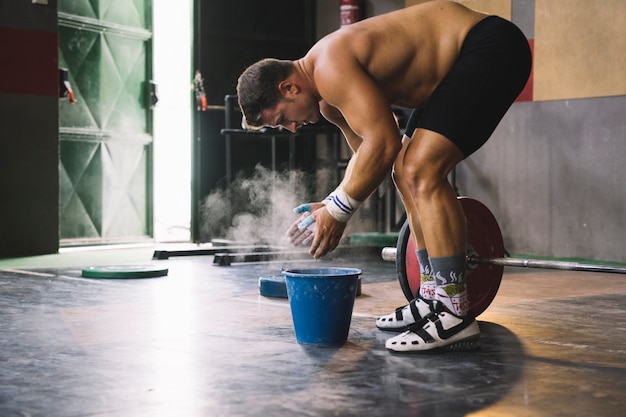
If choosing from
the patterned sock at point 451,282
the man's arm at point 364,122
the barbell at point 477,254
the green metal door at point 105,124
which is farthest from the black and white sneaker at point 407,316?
the green metal door at point 105,124

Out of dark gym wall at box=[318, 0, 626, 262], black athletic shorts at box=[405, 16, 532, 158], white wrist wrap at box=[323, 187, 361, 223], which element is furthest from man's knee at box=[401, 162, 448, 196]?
dark gym wall at box=[318, 0, 626, 262]

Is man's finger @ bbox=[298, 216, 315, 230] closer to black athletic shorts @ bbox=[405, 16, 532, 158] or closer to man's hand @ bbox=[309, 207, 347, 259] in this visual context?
man's hand @ bbox=[309, 207, 347, 259]

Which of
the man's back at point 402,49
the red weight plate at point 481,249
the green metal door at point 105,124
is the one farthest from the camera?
the green metal door at point 105,124

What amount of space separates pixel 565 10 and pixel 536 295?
2.64 metres

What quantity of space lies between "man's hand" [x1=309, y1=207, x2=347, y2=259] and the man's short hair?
40cm

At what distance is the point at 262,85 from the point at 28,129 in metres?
3.89

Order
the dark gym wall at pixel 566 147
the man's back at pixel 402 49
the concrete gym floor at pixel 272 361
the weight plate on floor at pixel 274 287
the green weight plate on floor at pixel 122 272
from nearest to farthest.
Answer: the concrete gym floor at pixel 272 361, the man's back at pixel 402 49, the weight plate on floor at pixel 274 287, the green weight plate on floor at pixel 122 272, the dark gym wall at pixel 566 147

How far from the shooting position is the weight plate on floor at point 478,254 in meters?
2.82

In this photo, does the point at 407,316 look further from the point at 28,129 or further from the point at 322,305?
the point at 28,129

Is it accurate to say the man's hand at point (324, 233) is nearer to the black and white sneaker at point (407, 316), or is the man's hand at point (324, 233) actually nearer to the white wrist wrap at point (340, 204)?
the white wrist wrap at point (340, 204)

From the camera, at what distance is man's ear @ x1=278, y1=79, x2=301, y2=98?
8.03 feet

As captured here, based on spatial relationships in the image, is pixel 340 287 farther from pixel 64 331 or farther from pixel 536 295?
pixel 536 295

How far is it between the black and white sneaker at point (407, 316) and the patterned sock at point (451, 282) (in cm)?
13

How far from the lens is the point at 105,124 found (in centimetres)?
651
